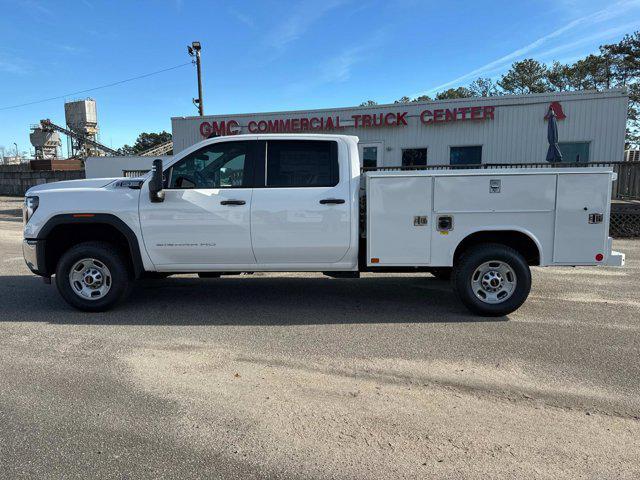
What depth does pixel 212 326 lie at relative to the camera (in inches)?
204

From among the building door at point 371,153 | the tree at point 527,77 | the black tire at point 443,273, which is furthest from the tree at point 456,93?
the black tire at point 443,273

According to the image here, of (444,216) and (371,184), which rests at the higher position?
(371,184)

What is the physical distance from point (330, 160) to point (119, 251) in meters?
2.81

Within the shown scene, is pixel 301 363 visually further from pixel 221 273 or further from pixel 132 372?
pixel 221 273

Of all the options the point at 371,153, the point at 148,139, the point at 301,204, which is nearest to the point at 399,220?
the point at 301,204

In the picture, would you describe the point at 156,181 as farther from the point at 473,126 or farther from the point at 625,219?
the point at 473,126

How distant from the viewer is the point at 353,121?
62.7ft

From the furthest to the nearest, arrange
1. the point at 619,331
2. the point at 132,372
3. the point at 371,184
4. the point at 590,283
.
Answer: the point at 590,283
the point at 371,184
the point at 619,331
the point at 132,372

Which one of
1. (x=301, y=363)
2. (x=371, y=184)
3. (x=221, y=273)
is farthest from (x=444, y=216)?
(x=221, y=273)

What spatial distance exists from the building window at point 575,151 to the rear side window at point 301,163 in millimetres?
14277

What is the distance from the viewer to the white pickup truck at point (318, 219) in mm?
5211

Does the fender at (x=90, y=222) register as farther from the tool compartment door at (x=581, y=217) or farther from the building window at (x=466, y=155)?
the building window at (x=466, y=155)

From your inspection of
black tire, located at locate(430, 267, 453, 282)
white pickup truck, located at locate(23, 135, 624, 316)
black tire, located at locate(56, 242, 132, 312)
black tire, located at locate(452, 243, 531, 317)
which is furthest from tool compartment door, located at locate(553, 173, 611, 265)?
black tire, located at locate(56, 242, 132, 312)

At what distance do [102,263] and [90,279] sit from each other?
0.90 feet
